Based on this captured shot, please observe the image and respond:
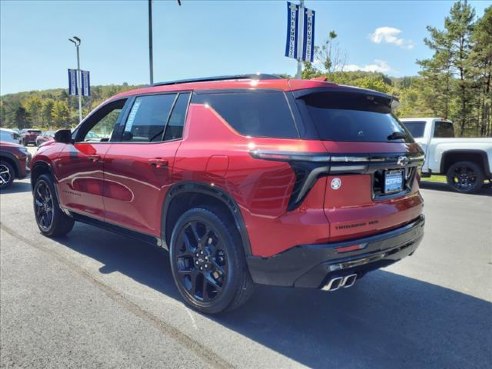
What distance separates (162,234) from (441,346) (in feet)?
7.72

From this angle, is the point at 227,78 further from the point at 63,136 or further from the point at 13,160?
the point at 13,160

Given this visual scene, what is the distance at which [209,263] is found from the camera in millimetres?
3266

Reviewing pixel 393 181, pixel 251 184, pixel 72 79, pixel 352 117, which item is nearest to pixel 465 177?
pixel 393 181

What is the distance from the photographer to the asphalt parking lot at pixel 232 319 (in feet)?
8.93

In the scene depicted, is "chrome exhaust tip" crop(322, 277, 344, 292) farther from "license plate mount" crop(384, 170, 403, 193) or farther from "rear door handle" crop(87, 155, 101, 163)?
"rear door handle" crop(87, 155, 101, 163)

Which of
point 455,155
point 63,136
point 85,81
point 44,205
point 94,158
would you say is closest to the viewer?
point 94,158

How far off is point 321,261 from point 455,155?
9.45m

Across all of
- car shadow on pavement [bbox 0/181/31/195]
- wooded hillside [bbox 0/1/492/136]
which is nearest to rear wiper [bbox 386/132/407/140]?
car shadow on pavement [bbox 0/181/31/195]

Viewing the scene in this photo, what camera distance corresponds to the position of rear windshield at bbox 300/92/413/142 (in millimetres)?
2836

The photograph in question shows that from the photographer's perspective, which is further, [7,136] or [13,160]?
[7,136]

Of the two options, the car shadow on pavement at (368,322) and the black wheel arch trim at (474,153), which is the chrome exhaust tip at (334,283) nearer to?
the car shadow on pavement at (368,322)

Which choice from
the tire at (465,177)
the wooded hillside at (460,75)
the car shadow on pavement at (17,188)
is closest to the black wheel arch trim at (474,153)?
the tire at (465,177)

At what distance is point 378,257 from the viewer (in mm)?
2934

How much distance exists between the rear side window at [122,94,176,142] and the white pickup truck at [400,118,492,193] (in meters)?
8.77
